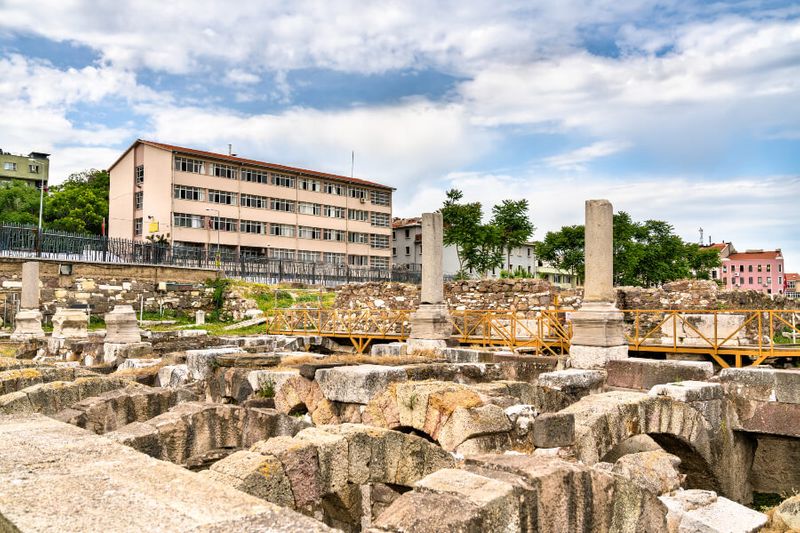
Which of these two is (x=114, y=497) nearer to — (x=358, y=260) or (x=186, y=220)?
(x=186, y=220)

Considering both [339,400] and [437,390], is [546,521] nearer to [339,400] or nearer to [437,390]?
[437,390]

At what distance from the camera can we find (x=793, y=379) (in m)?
9.05

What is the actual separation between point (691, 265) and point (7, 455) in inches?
3116

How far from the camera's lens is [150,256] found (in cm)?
3334

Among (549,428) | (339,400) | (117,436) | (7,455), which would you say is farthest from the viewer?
(339,400)

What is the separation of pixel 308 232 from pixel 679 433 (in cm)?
5337

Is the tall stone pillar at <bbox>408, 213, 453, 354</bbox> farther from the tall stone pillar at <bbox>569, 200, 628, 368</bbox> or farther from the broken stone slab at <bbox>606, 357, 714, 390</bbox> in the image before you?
the broken stone slab at <bbox>606, 357, 714, 390</bbox>

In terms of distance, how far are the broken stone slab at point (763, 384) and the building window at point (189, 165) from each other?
47.4m

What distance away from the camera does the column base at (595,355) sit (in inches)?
464

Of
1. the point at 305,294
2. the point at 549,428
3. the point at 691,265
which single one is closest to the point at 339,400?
the point at 549,428

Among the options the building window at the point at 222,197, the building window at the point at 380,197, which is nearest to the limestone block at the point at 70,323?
the building window at the point at 222,197

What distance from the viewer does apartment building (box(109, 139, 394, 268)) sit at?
50844 mm

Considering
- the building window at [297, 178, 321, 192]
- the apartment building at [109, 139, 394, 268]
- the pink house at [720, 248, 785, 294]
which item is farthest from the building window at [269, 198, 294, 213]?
the pink house at [720, 248, 785, 294]

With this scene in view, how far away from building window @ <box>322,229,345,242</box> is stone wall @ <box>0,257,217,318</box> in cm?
2754
